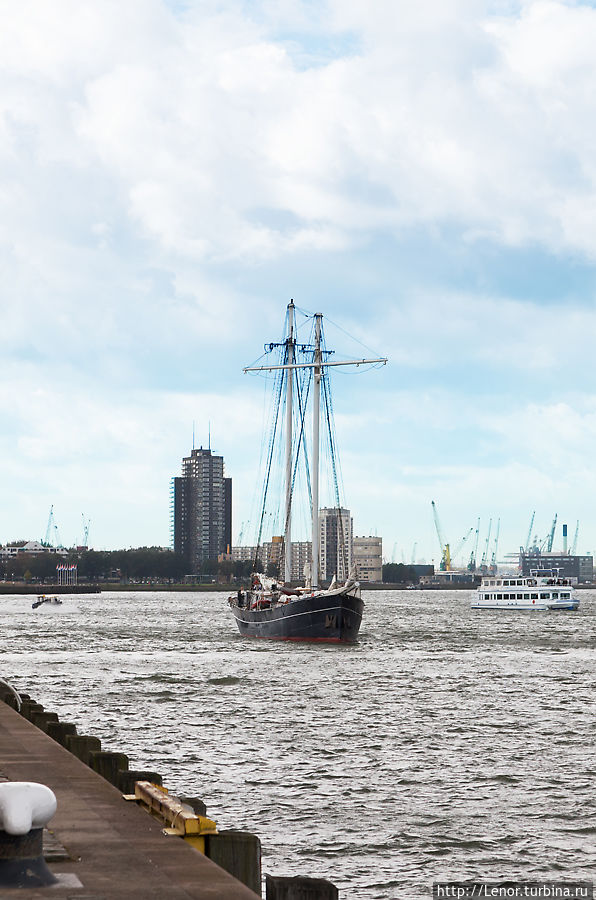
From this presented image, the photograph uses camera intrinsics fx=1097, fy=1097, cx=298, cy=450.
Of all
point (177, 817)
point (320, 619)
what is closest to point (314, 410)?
point (320, 619)

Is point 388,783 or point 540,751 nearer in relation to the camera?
point 388,783

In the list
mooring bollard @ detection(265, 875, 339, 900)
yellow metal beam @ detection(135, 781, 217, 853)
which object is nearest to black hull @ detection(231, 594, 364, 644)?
yellow metal beam @ detection(135, 781, 217, 853)

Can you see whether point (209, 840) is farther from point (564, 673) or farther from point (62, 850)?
point (564, 673)

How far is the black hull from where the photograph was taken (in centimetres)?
7462

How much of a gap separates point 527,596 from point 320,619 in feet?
363

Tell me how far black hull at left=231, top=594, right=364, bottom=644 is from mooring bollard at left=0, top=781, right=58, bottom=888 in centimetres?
6378

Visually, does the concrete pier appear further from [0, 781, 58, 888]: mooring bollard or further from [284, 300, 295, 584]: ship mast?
[284, 300, 295, 584]: ship mast

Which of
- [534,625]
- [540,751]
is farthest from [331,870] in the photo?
[534,625]

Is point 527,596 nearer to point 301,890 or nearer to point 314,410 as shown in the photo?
point 314,410

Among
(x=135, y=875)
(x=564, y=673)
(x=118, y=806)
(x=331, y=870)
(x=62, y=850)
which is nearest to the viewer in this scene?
(x=135, y=875)

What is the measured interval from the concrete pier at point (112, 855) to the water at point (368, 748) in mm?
4931

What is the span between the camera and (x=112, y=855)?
11234 millimetres

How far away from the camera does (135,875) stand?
1044cm

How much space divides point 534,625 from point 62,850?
117 meters
